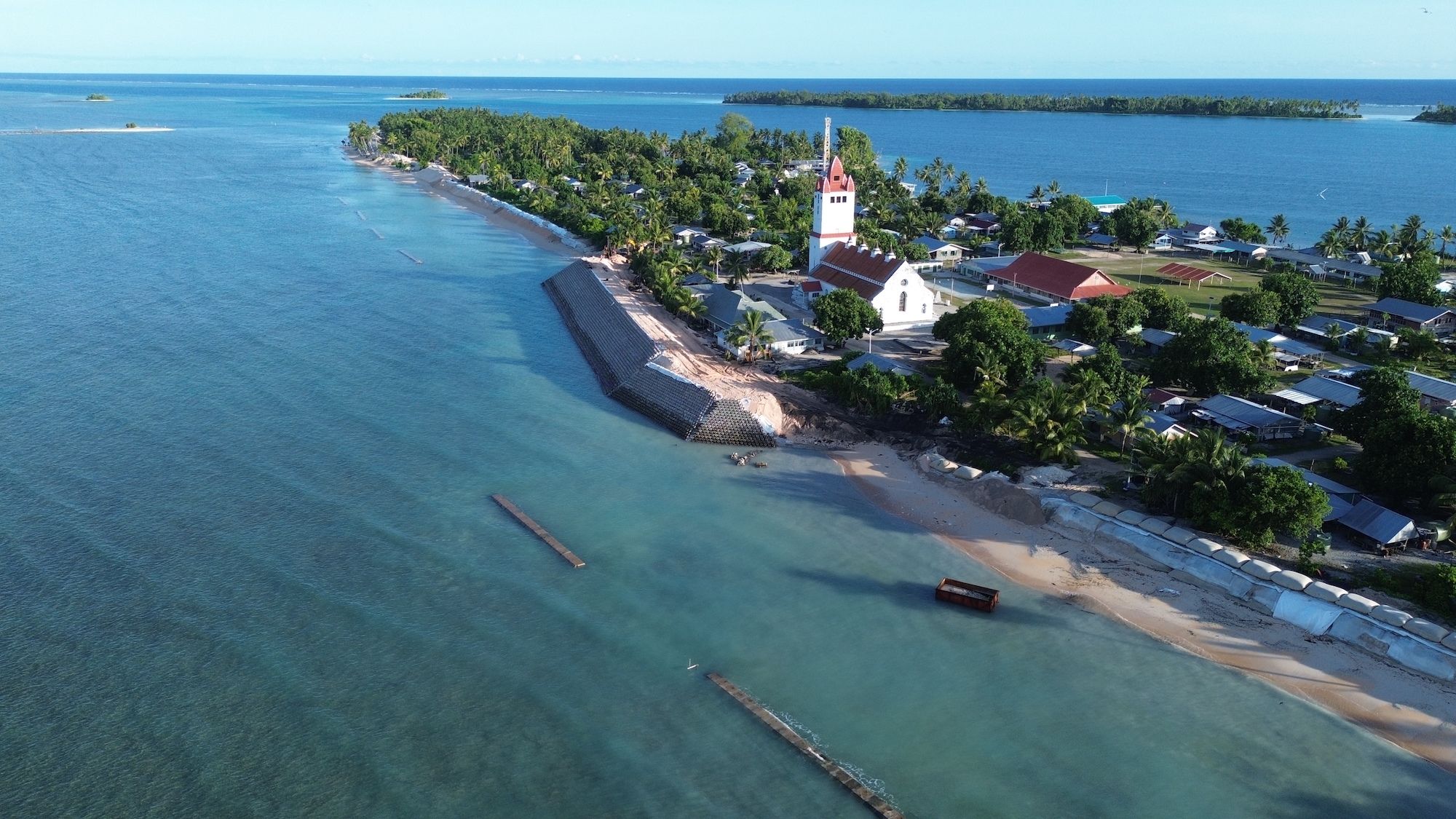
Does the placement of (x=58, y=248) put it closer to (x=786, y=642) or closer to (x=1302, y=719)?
(x=786, y=642)

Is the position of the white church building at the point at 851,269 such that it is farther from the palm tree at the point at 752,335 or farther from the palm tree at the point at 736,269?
the palm tree at the point at 752,335

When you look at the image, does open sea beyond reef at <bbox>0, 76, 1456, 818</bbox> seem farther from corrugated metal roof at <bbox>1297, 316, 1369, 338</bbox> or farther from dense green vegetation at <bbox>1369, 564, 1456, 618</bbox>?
corrugated metal roof at <bbox>1297, 316, 1369, 338</bbox>

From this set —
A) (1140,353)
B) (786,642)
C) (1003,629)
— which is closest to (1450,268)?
(1140,353)

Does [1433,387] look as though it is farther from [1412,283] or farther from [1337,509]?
[1412,283]

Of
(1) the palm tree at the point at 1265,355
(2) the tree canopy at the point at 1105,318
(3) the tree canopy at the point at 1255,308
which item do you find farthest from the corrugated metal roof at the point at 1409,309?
(2) the tree canopy at the point at 1105,318

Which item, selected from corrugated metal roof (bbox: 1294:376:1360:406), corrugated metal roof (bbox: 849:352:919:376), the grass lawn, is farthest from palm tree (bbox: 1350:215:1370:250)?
corrugated metal roof (bbox: 849:352:919:376)

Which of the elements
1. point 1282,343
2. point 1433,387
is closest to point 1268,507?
point 1433,387
